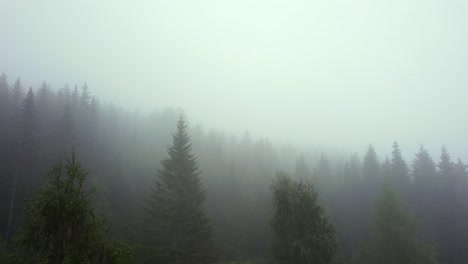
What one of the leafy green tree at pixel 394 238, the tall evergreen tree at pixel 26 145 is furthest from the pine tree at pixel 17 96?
the leafy green tree at pixel 394 238

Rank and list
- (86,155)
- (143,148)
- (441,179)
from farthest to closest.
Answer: (143,148)
(86,155)
(441,179)

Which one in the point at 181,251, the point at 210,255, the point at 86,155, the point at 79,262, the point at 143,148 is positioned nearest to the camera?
the point at 79,262

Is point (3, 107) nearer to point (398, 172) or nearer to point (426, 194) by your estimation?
point (398, 172)

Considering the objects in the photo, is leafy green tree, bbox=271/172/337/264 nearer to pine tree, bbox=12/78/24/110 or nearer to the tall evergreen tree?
the tall evergreen tree

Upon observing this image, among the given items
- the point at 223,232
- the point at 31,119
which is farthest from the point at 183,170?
the point at 31,119

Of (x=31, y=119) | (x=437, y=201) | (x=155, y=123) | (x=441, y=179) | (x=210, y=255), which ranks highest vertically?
(x=155, y=123)

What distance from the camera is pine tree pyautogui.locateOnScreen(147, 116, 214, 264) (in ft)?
98.5

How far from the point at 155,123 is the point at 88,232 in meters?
101

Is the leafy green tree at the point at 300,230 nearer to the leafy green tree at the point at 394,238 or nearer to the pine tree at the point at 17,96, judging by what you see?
the leafy green tree at the point at 394,238

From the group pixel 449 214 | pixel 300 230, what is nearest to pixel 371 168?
pixel 449 214

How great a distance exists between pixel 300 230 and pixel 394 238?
1512cm

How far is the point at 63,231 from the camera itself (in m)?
13.2

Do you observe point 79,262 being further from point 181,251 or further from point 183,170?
point 183,170

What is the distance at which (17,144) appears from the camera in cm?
5516
